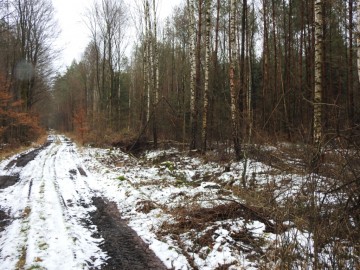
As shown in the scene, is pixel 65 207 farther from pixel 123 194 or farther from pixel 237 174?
pixel 237 174

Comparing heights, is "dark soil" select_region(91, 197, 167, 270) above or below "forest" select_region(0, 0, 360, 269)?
below

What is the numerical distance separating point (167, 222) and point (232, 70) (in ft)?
22.4

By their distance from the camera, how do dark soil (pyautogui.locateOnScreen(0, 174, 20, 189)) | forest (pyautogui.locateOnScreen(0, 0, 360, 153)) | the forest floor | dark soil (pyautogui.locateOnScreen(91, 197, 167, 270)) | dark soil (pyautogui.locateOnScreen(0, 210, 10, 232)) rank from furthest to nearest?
forest (pyautogui.locateOnScreen(0, 0, 360, 153)), dark soil (pyautogui.locateOnScreen(0, 174, 20, 189)), dark soil (pyautogui.locateOnScreen(0, 210, 10, 232)), dark soil (pyautogui.locateOnScreen(91, 197, 167, 270)), the forest floor

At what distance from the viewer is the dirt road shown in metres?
→ 4.56

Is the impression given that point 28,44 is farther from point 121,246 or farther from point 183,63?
point 121,246

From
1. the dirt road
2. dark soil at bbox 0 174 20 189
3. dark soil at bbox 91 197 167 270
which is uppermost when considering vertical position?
dark soil at bbox 0 174 20 189

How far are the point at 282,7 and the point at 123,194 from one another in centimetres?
2235

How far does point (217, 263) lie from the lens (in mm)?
4531

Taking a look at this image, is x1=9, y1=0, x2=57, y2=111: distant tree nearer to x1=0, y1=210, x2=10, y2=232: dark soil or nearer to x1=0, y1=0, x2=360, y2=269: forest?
x1=0, y1=0, x2=360, y2=269: forest

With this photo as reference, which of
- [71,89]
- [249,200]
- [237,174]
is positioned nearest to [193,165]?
[237,174]

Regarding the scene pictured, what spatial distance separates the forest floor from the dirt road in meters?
0.02

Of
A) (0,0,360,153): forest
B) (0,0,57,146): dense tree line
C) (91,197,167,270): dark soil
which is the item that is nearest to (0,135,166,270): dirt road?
(91,197,167,270): dark soil

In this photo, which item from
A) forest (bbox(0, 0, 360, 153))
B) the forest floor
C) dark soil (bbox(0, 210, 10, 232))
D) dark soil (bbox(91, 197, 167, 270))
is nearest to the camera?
the forest floor

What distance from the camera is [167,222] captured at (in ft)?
20.6
